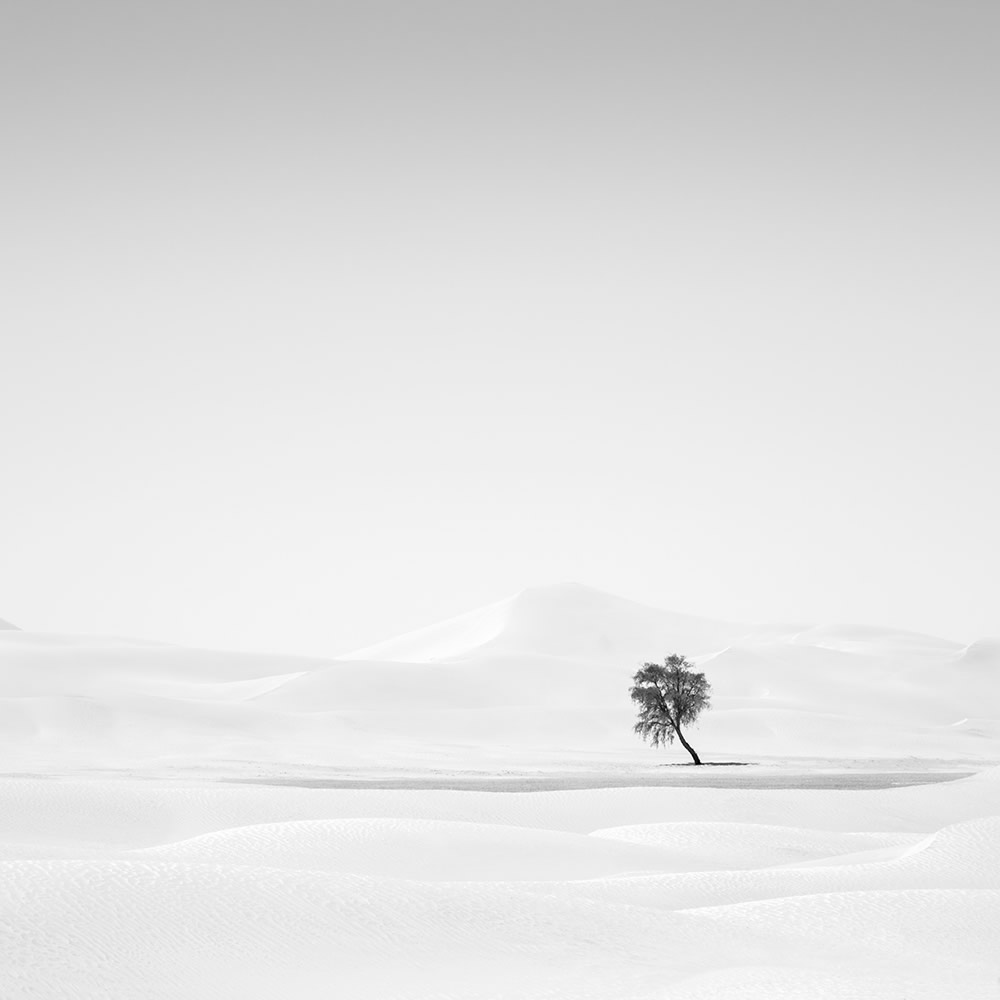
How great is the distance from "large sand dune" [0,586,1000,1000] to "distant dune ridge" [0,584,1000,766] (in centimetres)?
70

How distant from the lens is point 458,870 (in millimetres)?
18203

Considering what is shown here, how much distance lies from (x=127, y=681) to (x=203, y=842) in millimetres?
81089

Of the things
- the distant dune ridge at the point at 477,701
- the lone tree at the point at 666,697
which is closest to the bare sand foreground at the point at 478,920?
the distant dune ridge at the point at 477,701

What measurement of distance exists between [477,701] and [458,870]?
75.8 meters

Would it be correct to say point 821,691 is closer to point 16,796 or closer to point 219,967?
point 16,796

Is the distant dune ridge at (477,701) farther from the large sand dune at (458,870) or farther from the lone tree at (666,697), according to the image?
the lone tree at (666,697)

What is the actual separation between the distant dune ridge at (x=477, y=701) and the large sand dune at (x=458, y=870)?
0.70 meters

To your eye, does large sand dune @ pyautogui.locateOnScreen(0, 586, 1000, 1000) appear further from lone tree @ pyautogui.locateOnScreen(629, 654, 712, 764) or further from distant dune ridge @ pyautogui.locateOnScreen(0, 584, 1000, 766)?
lone tree @ pyautogui.locateOnScreen(629, 654, 712, 764)

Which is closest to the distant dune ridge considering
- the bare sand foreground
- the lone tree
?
the lone tree

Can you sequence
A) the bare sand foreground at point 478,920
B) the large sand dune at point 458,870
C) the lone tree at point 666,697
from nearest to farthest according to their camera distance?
1. the bare sand foreground at point 478,920
2. the large sand dune at point 458,870
3. the lone tree at point 666,697

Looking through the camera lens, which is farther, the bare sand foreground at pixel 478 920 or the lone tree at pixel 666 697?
the lone tree at pixel 666 697

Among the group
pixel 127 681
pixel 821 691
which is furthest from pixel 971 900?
pixel 821 691

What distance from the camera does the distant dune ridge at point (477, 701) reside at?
64.0 meters

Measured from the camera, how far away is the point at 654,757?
64625 mm
